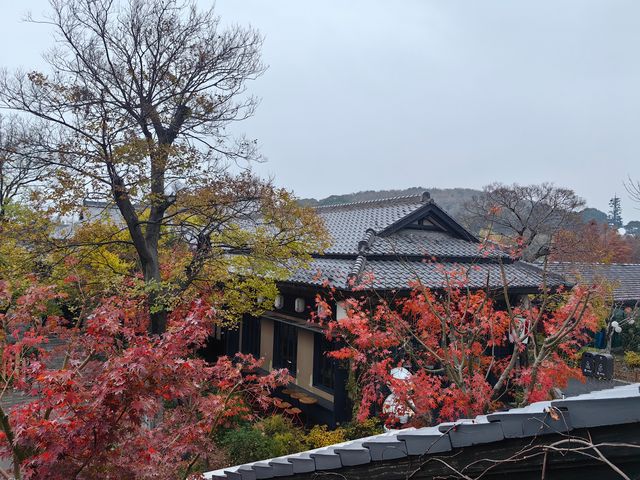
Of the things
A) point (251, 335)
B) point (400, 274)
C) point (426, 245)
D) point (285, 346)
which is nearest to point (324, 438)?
point (285, 346)

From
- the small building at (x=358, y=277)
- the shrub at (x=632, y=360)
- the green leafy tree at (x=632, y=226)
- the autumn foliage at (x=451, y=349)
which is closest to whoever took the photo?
the autumn foliage at (x=451, y=349)

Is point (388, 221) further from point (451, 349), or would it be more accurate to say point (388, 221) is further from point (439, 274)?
point (451, 349)

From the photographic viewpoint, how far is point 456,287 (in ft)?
36.9

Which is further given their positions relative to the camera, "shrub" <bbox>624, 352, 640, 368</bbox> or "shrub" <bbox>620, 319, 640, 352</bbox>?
"shrub" <bbox>620, 319, 640, 352</bbox>

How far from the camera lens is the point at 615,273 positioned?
1101 inches

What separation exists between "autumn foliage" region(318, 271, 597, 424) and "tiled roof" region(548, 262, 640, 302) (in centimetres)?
1284

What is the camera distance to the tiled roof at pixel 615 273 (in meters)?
24.7

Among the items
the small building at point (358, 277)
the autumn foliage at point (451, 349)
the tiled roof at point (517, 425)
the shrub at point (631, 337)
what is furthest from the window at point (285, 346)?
the shrub at point (631, 337)

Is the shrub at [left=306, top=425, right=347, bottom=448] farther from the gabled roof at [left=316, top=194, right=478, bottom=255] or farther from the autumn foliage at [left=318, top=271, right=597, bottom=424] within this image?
the gabled roof at [left=316, top=194, right=478, bottom=255]

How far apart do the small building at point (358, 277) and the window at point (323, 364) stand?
0.03 m

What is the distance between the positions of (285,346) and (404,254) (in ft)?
15.8

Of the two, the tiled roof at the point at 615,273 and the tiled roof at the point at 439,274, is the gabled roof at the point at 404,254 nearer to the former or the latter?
the tiled roof at the point at 439,274

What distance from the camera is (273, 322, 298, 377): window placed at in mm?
13930

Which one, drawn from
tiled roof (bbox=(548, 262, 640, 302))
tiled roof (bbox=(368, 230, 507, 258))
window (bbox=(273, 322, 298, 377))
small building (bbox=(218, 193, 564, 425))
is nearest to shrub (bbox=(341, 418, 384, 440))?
small building (bbox=(218, 193, 564, 425))
